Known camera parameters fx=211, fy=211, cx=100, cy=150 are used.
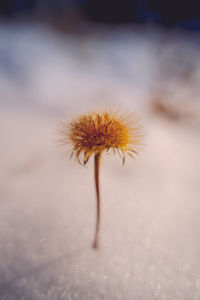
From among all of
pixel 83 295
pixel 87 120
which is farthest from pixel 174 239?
pixel 87 120

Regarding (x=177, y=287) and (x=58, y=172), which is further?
(x=58, y=172)

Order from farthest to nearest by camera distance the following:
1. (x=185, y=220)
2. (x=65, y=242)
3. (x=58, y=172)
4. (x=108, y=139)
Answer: (x=58, y=172)
(x=185, y=220)
(x=65, y=242)
(x=108, y=139)

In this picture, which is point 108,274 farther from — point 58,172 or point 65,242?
point 58,172

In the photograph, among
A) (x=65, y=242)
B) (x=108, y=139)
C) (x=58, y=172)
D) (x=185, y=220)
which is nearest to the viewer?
(x=108, y=139)

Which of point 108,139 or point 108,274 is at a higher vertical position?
point 108,139

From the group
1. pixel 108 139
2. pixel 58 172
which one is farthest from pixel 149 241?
pixel 58 172

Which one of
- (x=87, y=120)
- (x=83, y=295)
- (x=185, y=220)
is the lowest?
(x=83, y=295)
